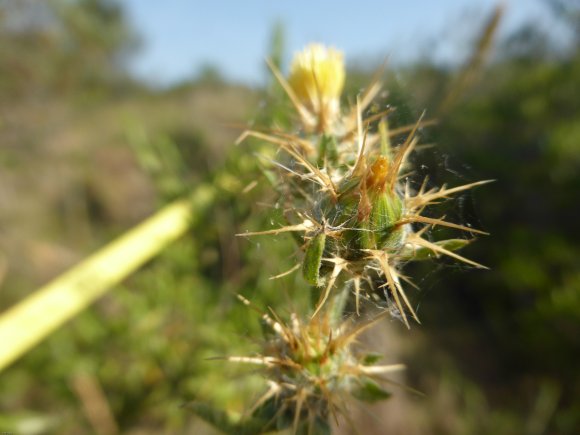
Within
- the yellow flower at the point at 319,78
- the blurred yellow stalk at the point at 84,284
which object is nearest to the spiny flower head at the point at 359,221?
the yellow flower at the point at 319,78

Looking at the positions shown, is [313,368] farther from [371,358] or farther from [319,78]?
[319,78]

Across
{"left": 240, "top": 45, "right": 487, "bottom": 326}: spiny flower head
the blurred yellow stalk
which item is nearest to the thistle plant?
{"left": 240, "top": 45, "right": 487, "bottom": 326}: spiny flower head

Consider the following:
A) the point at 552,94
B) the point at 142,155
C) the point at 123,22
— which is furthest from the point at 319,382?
the point at 123,22

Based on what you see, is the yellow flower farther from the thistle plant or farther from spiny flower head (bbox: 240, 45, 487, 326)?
spiny flower head (bbox: 240, 45, 487, 326)

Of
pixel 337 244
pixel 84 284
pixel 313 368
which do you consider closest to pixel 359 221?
pixel 337 244

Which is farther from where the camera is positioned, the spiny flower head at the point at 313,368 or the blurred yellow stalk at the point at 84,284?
the blurred yellow stalk at the point at 84,284

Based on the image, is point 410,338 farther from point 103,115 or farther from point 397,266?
point 103,115

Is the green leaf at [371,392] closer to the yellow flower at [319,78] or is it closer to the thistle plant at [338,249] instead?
the thistle plant at [338,249]
